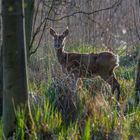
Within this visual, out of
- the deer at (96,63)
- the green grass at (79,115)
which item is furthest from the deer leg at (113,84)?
the green grass at (79,115)

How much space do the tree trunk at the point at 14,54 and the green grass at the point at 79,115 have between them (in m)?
0.17

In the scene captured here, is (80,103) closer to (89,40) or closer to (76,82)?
(76,82)

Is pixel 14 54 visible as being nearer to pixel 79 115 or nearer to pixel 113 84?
pixel 79 115

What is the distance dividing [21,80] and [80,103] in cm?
132

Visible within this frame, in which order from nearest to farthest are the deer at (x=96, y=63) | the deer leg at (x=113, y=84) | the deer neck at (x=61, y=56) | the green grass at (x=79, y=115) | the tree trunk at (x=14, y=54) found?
the tree trunk at (x=14, y=54) → the green grass at (x=79, y=115) → the deer leg at (x=113, y=84) → the deer at (x=96, y=63) → the deer neck at (x=61, y=56)

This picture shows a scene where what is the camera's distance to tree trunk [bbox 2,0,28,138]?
4039 millimetres

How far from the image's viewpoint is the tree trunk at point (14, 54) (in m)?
4.04

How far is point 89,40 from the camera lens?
10039mm

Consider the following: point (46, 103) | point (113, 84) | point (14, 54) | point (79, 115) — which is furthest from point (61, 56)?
point (14, 54)

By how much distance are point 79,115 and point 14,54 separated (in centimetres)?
117

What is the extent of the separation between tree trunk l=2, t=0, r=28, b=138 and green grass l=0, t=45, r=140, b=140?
17 centimetres

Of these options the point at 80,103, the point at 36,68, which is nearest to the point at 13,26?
the point at 80,103

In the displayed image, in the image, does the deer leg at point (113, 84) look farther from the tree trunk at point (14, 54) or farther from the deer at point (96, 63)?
the tree trunk at point (14, 54)

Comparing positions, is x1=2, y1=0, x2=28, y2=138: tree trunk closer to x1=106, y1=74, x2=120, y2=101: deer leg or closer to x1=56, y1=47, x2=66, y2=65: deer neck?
x1=106, y1=74, x2=120, y2=101: deer leg
